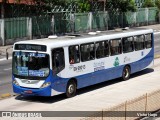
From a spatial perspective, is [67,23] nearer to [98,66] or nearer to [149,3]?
[149,3]

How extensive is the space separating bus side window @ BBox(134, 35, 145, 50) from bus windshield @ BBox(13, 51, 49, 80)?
8.08 m

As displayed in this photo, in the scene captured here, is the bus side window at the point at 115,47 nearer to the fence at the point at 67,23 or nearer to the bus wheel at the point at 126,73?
the bus wheel at the point at 126,73

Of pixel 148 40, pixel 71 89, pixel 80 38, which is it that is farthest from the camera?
pixel 148 40

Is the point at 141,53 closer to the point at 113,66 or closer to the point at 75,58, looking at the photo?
the point at 113,66

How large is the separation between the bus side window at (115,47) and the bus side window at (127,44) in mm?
420

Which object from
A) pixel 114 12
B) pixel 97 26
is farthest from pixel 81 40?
pixel 114 12

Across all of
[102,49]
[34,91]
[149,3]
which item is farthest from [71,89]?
[149,3]

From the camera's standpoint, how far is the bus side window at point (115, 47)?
22500 millimetres

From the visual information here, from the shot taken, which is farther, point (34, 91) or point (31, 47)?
point (31, 47)

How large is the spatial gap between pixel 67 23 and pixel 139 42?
25895 millimetres

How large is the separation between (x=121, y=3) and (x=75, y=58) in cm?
4197

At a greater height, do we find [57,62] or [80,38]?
[80,38]

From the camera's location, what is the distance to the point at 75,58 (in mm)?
19672

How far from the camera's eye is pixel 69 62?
63.2 ft
